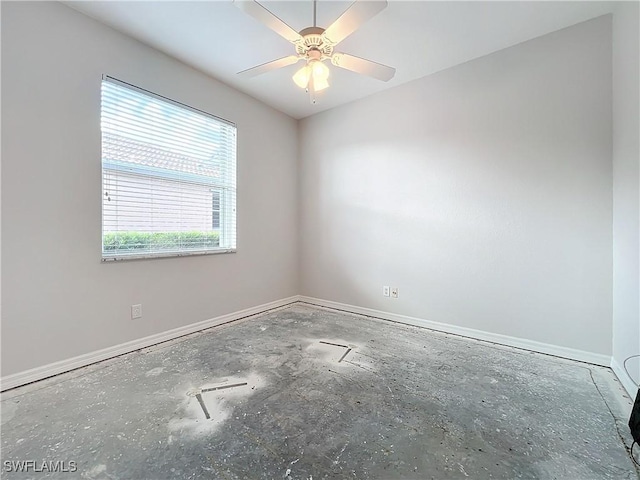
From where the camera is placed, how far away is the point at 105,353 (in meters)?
2.31

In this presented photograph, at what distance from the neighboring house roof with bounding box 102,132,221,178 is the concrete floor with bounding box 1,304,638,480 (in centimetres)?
161

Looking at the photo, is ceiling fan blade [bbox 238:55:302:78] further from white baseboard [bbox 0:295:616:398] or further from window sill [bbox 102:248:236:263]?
white baseboard [bbox 0:295:616:398]

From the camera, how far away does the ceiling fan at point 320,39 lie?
5.26ft

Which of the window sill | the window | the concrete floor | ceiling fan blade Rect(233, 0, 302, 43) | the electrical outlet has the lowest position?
the concrete floor

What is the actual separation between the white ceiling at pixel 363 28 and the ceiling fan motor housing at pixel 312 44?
0.45 m

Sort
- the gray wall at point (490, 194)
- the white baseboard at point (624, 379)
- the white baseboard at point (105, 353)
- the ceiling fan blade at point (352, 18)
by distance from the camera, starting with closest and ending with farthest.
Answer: the ceiling fan blade at point (352, 18)
the white baseboard at point (624, 379)
the white baseboard at point (105, 353)
the gray wall at point (490, 194)

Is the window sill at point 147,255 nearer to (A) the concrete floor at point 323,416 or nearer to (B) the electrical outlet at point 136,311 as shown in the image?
(B) the electrical outlet at point 136,311

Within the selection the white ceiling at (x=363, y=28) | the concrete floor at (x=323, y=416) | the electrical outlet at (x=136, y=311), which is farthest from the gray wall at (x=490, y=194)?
the electrical outlet at (x=136, y=311)

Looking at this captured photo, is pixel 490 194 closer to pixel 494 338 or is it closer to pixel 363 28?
pixel 494 338

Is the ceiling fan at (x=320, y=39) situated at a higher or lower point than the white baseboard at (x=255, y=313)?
higher

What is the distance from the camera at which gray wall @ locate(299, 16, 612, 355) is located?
7.54ft

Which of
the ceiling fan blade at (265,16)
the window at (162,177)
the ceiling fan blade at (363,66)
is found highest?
the ceiling fan blade at (265,16)

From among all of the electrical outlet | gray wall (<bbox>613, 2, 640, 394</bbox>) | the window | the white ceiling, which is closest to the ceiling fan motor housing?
the white ceiling

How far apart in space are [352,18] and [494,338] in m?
2.84
